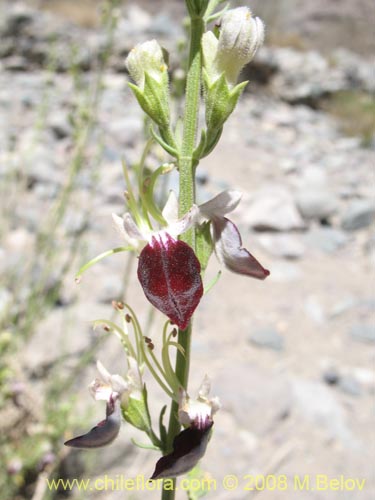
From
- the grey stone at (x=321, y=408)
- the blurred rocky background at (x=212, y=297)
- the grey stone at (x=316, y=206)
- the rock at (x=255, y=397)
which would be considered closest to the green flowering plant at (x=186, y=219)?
the blurred rocky background at (x=212, y=297)

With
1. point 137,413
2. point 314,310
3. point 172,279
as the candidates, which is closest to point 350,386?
point 314,310

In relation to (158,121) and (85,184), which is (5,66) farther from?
(158,121)

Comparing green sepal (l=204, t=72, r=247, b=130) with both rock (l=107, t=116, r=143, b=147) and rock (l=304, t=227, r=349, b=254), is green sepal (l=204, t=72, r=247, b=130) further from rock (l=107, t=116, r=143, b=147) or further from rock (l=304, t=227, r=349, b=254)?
rock (l=107, t=116, r=143, b=147)

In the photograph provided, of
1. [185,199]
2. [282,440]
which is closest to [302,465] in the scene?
[282,440]

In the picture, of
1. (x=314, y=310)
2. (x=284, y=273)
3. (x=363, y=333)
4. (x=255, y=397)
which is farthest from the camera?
(x=284, y=273)

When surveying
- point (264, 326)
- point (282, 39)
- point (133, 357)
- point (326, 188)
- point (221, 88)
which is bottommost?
point (282, 39)

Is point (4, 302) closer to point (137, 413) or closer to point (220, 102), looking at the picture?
point (137, 413)
